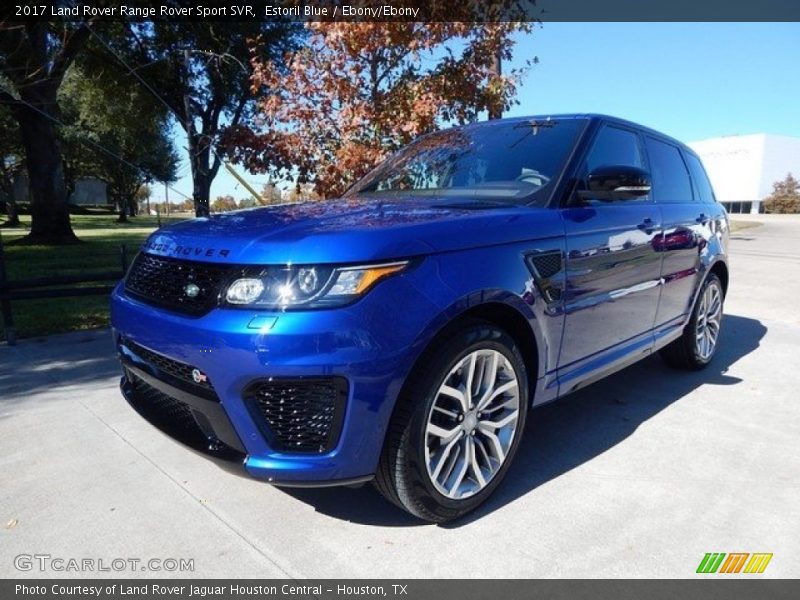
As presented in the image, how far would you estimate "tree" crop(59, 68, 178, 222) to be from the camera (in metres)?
18.3

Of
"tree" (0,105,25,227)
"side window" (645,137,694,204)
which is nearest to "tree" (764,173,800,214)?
"tree" (0,105,25,227)

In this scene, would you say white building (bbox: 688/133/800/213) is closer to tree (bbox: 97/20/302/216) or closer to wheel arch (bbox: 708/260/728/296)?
tree (bbox: 97/20/302/216)

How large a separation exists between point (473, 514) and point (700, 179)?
3.68 m

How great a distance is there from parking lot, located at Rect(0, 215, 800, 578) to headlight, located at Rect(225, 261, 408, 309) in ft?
3.40

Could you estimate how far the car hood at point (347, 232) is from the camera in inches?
81.8

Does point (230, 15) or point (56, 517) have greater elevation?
point (230, 15)

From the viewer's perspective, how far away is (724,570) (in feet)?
7.19

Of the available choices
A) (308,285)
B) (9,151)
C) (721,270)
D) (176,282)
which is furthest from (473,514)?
(9,151)

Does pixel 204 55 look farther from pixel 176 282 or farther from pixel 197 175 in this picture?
pixel 176 282

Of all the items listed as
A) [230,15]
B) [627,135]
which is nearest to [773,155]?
[230,15]

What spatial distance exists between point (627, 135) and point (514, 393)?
2053 millimetres
